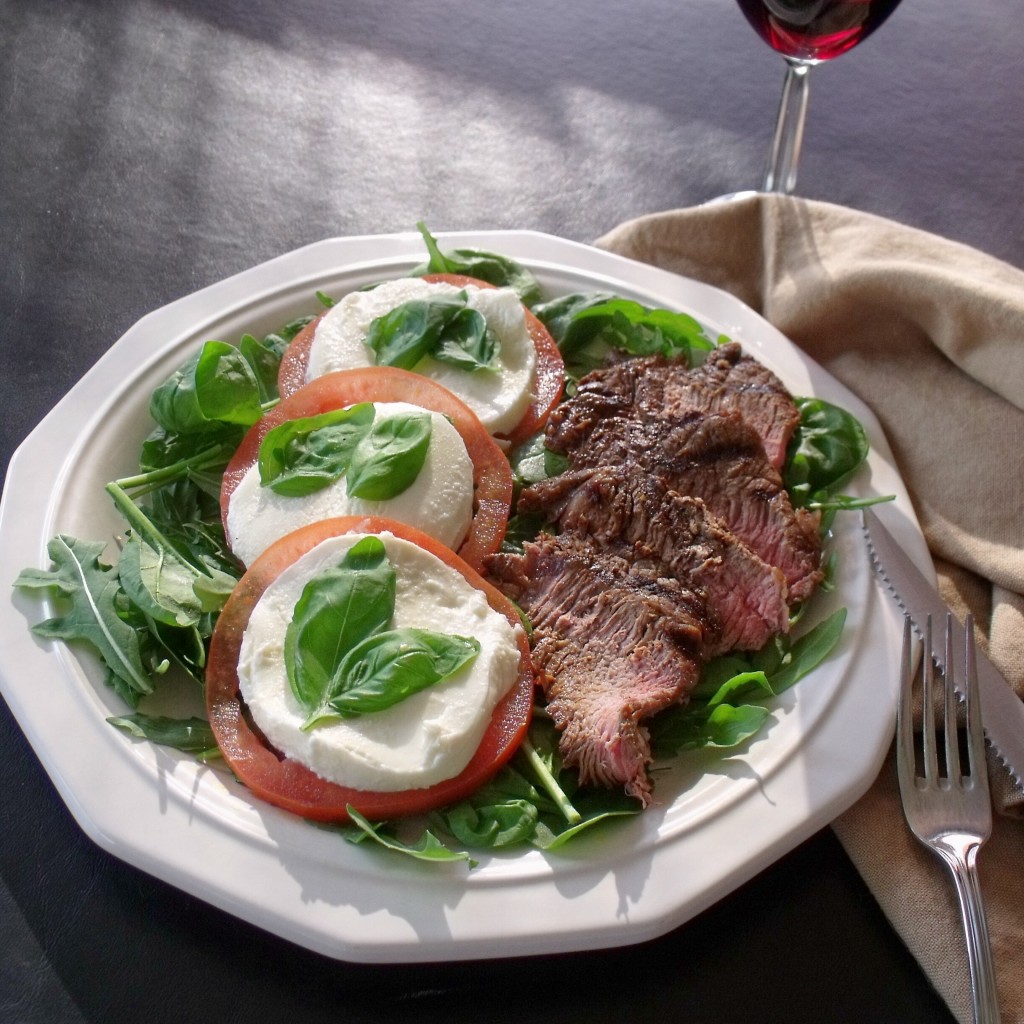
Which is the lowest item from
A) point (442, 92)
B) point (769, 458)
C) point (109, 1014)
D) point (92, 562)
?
point (109, 1014)

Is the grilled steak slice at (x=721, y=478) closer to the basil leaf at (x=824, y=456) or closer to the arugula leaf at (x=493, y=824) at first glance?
the basil leaf at (x=824, y=456)

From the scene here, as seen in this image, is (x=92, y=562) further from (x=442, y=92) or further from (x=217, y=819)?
(x=442, y=92)

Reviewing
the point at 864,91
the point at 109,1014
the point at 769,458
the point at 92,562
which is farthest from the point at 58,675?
the point at 864,91

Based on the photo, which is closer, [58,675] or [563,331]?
[58,675]

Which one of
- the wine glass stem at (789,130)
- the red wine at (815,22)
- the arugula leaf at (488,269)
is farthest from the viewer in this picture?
the wine glass stem at (789,130)

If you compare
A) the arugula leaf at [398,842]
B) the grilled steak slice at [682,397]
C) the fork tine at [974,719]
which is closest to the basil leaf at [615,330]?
the grilled steak slice at [682,397]

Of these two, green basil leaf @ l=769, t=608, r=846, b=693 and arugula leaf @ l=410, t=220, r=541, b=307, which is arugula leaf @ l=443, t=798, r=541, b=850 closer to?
green basil leaf @ l=769, t=608, r=846, b=693

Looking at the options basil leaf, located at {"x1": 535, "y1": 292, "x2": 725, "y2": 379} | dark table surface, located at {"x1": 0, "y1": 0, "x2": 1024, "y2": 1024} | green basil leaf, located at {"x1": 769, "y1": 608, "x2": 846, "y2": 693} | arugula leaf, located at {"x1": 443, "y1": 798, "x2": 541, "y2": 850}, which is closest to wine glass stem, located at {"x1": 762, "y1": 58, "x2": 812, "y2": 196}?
dark table surface, located at {"x1": 0, "y1": 0, "x2": 1024, "y2": 1024}
